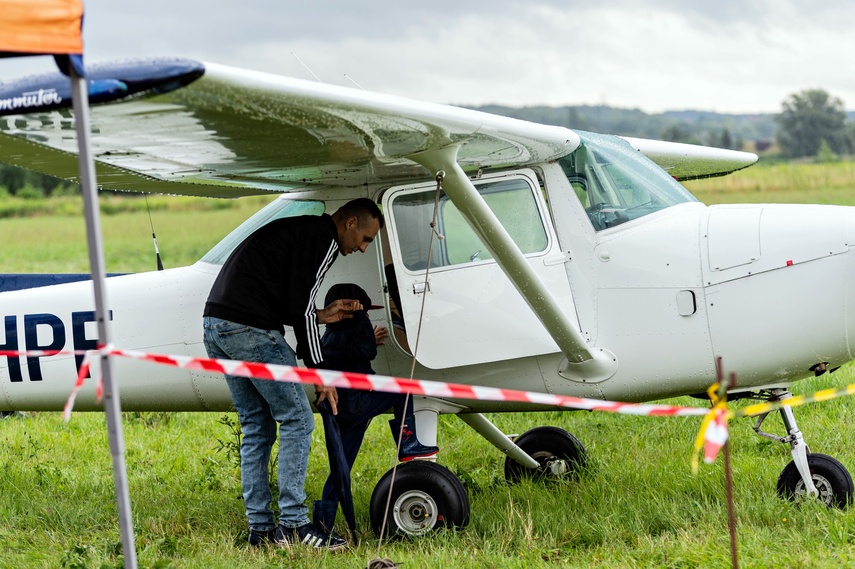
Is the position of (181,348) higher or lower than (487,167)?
lower

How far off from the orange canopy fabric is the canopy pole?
Result: 0.10m

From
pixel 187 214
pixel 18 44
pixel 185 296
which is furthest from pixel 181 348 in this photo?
pixel 187 214

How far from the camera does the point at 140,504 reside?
22.3 ft

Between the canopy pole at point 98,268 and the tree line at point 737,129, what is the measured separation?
6.26 metres

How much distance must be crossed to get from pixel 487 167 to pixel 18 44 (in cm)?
304

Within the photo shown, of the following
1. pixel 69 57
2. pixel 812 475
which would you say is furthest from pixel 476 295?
pixel 69 57

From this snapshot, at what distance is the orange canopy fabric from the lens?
3.41m

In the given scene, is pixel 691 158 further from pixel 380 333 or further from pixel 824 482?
pixel 380 333

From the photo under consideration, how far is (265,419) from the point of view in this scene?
18.6 ft

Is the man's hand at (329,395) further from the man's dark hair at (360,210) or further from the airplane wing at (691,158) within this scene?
the airplane wing at (691,158)

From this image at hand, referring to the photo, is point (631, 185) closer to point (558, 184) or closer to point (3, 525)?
point (558, 184)

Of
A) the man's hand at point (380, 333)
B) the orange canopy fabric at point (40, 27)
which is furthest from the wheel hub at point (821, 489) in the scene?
the orange canopy fabric at point (40, 27)

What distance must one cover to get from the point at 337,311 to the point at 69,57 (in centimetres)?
241

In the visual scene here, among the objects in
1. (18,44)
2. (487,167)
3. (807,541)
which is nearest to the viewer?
(18,44)
